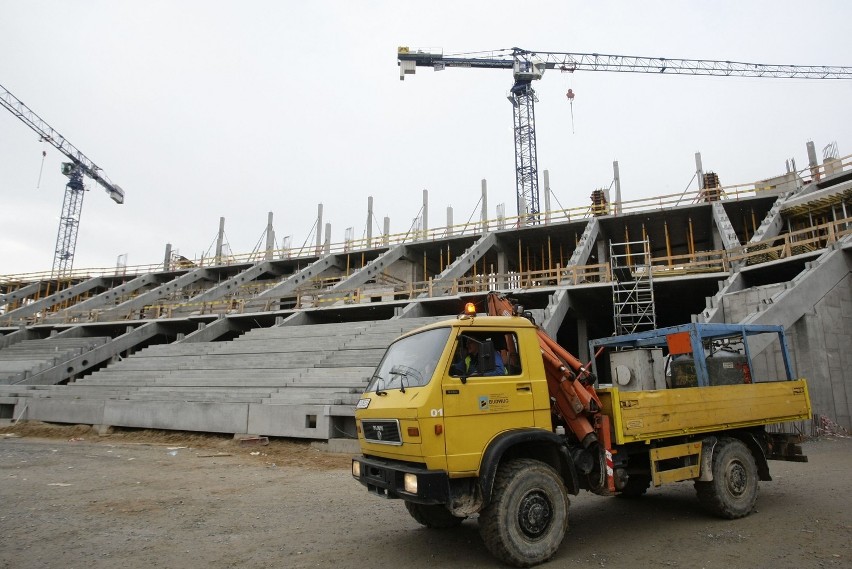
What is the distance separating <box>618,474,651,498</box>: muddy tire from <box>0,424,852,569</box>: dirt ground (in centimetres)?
14

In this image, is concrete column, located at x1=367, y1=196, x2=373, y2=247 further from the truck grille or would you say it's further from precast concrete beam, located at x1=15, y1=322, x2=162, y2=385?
the truck grille

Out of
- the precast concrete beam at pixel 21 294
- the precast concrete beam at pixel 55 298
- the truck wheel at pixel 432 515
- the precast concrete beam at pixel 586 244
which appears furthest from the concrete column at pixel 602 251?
the precast concrete beam at pixel 21 294

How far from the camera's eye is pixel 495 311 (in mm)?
6328

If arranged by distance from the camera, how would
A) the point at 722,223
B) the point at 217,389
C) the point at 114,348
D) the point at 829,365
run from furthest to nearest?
the point at 114,348
the point at 722,223
the point at 217,389
the point at 829,365

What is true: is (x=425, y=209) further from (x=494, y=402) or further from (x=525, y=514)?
(x=525, y=514)

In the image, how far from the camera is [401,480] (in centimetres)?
451

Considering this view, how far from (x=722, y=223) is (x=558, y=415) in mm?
22985

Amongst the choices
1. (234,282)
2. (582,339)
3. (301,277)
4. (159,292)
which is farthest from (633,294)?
(159,292)

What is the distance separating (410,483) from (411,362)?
1.18 m

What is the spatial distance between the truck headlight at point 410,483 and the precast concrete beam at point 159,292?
33041 millimetres

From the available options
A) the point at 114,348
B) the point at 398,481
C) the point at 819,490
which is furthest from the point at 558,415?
the point at 114,348

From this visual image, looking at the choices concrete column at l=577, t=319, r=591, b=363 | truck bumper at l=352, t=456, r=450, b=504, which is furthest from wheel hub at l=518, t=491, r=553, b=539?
concrete column at l=577, t=319, r=591, b=363

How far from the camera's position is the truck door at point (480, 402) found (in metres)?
4.52

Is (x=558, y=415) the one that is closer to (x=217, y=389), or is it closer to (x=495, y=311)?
(x=495, y=311)
